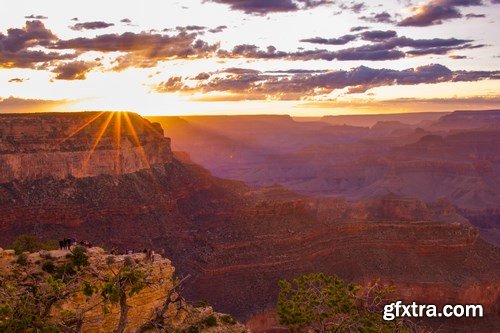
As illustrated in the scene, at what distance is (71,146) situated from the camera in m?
64.1

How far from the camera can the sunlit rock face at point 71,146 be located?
5988 cm

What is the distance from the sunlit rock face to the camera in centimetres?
5988

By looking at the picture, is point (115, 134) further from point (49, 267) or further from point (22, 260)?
point (49, 267)

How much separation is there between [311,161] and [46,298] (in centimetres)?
16022

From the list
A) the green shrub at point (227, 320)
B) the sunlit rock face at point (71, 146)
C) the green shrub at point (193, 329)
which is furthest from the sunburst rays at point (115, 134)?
the green shrub at point (193, 329)

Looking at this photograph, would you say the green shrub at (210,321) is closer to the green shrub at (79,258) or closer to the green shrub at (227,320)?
the green shrub at (227,320)

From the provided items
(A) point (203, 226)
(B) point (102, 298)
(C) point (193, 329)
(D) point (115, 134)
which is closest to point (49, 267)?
(B) point (102, 298)

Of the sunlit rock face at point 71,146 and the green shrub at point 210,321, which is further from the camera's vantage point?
the sunlit rock face at point 71,146

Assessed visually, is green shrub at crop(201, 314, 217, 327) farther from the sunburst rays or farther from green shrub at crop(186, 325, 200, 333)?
the sunburst rays

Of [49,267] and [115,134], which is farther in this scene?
[115,134]

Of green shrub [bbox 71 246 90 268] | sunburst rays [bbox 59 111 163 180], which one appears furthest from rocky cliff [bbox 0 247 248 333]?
sunburst rays [bbox 59 111 163 180]

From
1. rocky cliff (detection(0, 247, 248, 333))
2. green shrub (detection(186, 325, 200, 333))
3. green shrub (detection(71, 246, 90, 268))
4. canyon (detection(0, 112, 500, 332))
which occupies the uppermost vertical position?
green shrub (detection(71, 246, 90, 268))

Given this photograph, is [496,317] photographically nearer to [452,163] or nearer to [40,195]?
[40,195]

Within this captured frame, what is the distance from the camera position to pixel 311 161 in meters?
174
